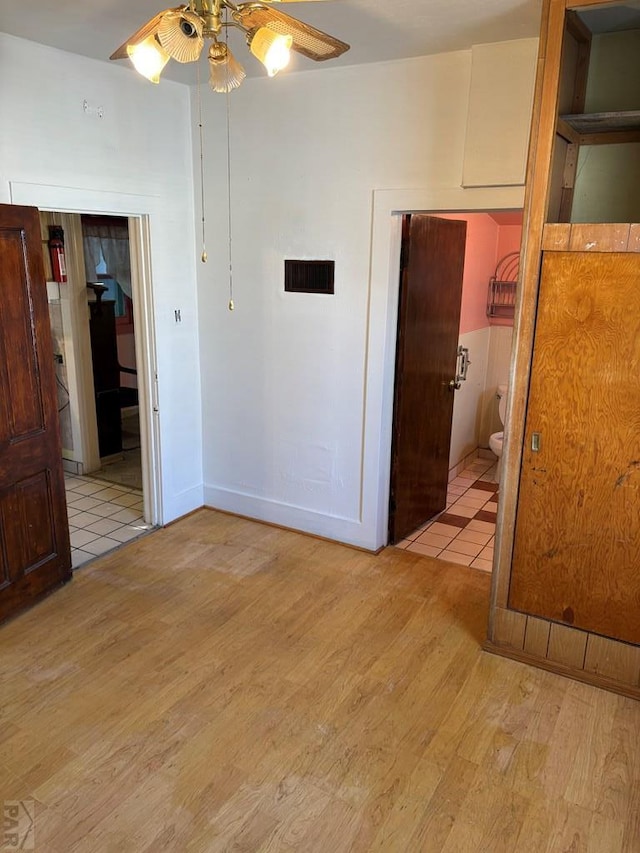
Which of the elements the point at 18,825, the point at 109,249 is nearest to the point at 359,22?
the point at 18,825

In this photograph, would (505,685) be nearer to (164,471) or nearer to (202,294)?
(164,471)

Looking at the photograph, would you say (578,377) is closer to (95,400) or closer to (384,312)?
(384,312)

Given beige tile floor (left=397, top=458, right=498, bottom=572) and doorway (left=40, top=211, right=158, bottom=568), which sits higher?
doorway (left=40, top=211, right=158, bottom=568)

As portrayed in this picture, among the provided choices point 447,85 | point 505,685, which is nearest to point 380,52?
point 447,85

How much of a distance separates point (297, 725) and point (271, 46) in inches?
90.9

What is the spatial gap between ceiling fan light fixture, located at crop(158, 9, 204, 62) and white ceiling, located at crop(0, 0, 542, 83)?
0.88 m

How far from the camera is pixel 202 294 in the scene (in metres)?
4.05

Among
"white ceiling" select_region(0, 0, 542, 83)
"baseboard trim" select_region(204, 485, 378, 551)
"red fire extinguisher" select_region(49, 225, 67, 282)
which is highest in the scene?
"white ceiling" select_region(0, 0, 542, 83)

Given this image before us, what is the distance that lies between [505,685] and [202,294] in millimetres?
2842

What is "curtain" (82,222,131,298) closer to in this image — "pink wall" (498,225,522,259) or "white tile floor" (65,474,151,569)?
"white tile floor" (65,474,151,569)

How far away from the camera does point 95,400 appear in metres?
5.17

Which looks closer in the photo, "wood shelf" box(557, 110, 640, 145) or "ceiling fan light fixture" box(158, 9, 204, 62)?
"ceiling fan light fixture" box(158, 9, 204, 62)

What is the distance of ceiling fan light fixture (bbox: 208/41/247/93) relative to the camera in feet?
5.99

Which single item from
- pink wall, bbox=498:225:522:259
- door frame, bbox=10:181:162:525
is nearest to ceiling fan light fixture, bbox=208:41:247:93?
door frame, bbox=10:181:162:525
